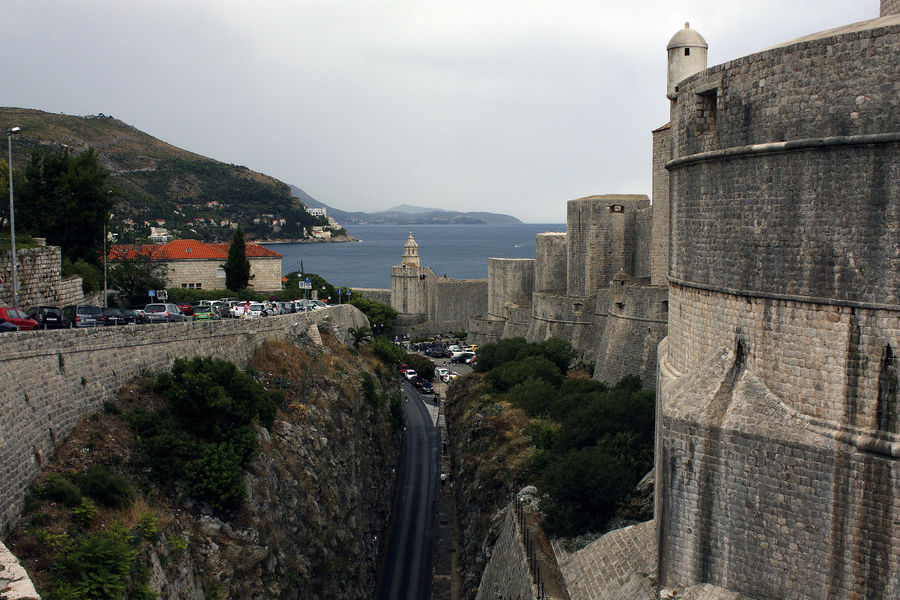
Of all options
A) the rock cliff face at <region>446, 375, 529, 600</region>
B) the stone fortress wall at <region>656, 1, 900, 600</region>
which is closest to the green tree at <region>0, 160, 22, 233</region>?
the rock cliff face at <region>446, 375, 529, 600</region>

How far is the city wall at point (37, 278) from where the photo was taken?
2259 centimetres

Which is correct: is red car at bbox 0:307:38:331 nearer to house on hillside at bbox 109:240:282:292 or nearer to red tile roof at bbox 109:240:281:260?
red tile roof at bbox 109:240:281:260

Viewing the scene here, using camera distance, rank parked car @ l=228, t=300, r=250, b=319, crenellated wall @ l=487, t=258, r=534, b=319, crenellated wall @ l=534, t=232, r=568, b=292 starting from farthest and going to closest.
Result: 1. crenellated wall @ l=487, t=258, r=534, b=319
2. crenellated wall @ l=534, t=232, r=568, b=292
3. parked car @ l=228, t=300, r=250, b=319

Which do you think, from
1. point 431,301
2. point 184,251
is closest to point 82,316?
point 184,251

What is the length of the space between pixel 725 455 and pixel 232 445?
10733 millimetres

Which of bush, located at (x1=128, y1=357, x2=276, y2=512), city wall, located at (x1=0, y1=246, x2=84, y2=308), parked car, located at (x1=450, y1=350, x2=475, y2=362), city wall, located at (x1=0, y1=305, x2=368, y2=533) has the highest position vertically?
city wall, located at (x1=0, y1=246, x2=84, y2=308)

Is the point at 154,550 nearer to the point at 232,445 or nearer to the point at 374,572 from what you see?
the point at 232,445

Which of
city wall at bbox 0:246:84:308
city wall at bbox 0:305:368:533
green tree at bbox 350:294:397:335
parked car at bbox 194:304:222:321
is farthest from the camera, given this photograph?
green tree at bbox 350:294:397:335

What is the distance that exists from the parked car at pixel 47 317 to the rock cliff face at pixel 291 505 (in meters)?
4.48

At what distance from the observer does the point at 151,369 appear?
1797cm

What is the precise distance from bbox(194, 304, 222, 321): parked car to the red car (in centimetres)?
675

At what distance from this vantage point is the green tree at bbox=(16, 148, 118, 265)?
3025cm

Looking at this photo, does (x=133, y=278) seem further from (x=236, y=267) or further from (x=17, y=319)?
(x=17, y=319)

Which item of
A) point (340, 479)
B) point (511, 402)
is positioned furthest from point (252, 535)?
point (511, 402)
